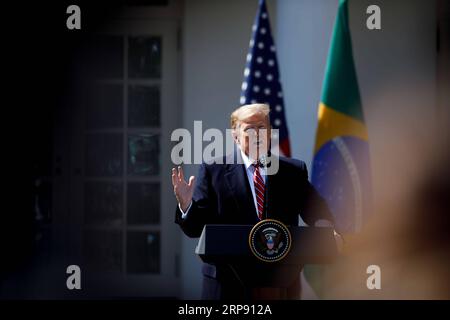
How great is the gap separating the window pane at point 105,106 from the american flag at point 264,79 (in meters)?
1.15

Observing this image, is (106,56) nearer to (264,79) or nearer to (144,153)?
(144,153)

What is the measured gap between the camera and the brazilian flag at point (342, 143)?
12.0 ft

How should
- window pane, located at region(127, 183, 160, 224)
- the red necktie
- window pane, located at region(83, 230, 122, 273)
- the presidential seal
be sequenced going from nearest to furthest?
1. the presidential seal
2. the red necktie
3. window pane, located at region(83, 230, 122, 273)
4. window pane, located at region(127, 183, 160, 224)

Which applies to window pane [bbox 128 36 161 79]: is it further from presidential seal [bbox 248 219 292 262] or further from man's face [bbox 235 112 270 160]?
presidential seal [bbox 248 219 292 262]

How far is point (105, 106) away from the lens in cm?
457

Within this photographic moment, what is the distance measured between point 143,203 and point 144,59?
3.29 ft

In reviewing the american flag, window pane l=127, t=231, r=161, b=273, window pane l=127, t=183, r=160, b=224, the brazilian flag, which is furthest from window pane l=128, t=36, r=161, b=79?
the brazilian flag

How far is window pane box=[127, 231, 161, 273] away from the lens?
15.0 ft

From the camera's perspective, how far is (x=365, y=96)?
3.97 meters

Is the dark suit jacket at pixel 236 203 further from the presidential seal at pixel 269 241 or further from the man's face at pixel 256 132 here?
the presidential seal at pixel 269 241

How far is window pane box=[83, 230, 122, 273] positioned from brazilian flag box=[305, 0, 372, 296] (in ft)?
4.85

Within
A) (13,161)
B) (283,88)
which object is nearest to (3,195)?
(13,161)

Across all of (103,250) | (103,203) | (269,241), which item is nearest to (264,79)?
(103,203)

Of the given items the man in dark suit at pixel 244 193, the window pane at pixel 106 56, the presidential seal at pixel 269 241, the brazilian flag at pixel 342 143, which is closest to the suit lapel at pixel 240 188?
the man in dark suit at pixel 244 193
